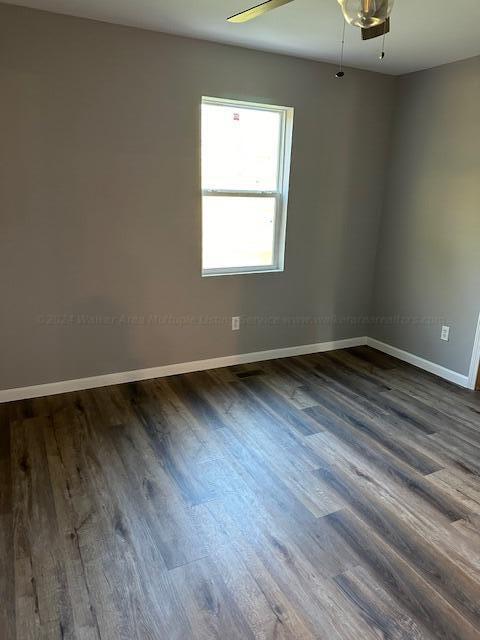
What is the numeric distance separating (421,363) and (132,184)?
2.92 meters

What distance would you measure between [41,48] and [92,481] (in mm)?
2590

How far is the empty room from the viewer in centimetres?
176

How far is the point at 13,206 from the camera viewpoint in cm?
283

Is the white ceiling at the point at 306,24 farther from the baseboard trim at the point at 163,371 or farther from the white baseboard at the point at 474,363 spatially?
the baseboard trim at the point at 163,371

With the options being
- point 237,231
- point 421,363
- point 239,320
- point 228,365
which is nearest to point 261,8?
point 237,231

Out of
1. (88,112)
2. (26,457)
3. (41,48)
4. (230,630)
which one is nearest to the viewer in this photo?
(230,630)

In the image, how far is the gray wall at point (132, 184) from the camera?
2.79 metres

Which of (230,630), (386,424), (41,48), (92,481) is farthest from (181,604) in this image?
(41,48)

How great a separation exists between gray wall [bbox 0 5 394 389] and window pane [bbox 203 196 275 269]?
0.16 metres

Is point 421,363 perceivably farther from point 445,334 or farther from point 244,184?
point 244,184

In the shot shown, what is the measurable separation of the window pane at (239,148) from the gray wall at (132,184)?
152 mm

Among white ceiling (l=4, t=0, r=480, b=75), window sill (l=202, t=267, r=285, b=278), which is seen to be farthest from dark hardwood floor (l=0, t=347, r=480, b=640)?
white ceiling (l=4, t=0, r=480, b=75)

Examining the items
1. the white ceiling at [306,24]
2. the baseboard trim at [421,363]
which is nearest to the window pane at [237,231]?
the white ceiling at [306,24]

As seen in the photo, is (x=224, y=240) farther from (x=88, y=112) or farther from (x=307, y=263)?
(x=88, y=112)
